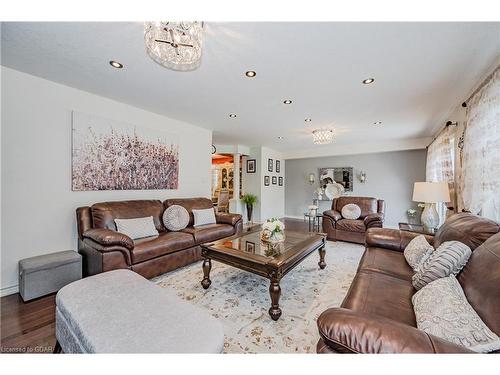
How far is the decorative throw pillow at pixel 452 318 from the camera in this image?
2.57 ft

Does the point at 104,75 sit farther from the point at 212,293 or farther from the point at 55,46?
the point at 212,293

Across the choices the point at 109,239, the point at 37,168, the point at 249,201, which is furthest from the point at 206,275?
the point at 249,201

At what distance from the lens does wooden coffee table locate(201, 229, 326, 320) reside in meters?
1.75

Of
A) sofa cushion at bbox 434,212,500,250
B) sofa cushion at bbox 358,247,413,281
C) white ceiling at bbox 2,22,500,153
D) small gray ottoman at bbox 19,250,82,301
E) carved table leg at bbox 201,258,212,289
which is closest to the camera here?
sofa cushion at bbox 434,212,500,250

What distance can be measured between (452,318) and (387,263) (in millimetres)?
1015

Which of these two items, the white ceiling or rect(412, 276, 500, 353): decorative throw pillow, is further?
the white ceiling

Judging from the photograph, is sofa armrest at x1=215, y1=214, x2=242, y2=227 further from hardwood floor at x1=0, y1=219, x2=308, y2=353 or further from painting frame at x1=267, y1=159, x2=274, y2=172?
painting frame at x1=267, y1=159, x2=274, y2=172

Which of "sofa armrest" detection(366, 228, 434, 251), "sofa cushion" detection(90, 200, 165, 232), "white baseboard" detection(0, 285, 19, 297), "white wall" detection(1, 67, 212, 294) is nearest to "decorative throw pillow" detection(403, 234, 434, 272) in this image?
"sofa armrest" detection(366, 228, 434, 251)

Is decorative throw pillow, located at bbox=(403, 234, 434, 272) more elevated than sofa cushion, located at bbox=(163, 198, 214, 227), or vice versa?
sofa cushion, located at bbox=(163, 198, 214, 227)

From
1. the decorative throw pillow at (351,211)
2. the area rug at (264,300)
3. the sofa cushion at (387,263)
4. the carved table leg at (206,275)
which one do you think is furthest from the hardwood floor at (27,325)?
the decorative throw pillow at (351,211)

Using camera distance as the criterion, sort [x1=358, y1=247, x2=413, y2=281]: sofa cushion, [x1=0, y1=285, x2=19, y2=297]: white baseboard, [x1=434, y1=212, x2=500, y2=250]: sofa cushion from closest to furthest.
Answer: [x1=434, y1=212, x2=500, y2=250]: sofa cushion
[x1=358, y1=247, x2=413, y2=281]: sofa cushion
[x1=0, y1=285, x2=19, y2=297]: white baseboard

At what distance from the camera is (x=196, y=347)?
871mm

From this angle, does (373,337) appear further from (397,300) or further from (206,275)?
(206,275)

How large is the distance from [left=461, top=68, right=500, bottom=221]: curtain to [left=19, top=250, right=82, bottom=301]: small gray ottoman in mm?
4099
